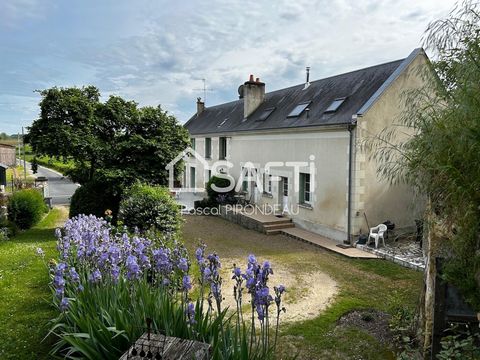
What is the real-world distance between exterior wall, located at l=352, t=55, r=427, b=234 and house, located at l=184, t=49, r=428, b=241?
32mm

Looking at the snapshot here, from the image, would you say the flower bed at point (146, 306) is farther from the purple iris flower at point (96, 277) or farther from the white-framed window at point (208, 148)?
the white-framed window at point (208, 148)

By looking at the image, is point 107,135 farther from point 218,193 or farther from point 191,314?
point 191,314

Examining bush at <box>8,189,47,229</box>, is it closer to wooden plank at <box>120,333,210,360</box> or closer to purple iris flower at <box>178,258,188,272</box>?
purple iris flower at <box>178,258,188,272</box>

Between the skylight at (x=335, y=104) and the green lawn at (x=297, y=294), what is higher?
the skylight at (x=335, y=104)

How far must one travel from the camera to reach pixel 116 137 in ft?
41.6

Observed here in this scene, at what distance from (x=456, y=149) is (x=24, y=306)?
20.1 feet

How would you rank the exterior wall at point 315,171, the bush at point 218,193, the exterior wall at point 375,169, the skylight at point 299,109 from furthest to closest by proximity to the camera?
1. the bush at point 218,193
2. the skylight at point 299,109
3. the exterior wall at point 315,171
4. the exterior wall at point 375,169

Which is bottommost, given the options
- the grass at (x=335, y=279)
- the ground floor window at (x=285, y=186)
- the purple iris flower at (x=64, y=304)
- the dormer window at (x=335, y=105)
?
the grass at (x=335, y=279)

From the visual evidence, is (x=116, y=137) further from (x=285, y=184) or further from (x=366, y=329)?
(x=366, y=329)

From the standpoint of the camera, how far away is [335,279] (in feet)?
28.3

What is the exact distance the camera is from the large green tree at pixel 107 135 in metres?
11.8

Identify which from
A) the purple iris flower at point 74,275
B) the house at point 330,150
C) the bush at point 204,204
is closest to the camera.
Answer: the purple iris flower at point 74,275

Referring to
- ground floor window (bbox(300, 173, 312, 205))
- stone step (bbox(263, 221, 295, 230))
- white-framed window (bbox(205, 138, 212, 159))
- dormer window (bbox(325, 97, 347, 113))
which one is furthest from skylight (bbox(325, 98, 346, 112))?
white-framed window (bbox(205, 138, 212, 159))

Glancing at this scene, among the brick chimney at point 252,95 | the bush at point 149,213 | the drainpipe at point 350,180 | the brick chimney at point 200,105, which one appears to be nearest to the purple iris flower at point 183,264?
the bush at point 149,213
